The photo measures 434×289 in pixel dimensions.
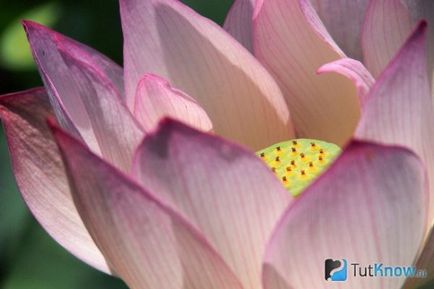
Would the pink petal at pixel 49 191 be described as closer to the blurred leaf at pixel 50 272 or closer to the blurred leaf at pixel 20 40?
the blurred leaf at pixel 50 272

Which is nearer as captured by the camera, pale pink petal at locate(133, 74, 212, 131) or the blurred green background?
pale pink petal at locate(133, 74, 212, 131)

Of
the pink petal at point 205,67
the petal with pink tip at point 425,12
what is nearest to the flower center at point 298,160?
the pink petal at point 205,67

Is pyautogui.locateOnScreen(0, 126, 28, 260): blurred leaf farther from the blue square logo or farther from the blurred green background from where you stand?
the blue square logo

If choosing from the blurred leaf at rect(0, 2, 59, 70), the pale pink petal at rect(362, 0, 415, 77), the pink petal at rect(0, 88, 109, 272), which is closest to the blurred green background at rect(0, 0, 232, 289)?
the blurred leaf at rect(0, 2, 59, 70)

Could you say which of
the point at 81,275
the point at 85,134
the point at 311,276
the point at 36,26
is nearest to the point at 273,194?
the point at 311,276

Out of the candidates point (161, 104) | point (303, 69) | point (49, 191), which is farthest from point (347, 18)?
point (49, 191)

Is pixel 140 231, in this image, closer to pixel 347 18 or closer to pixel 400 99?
pixel 400 99
